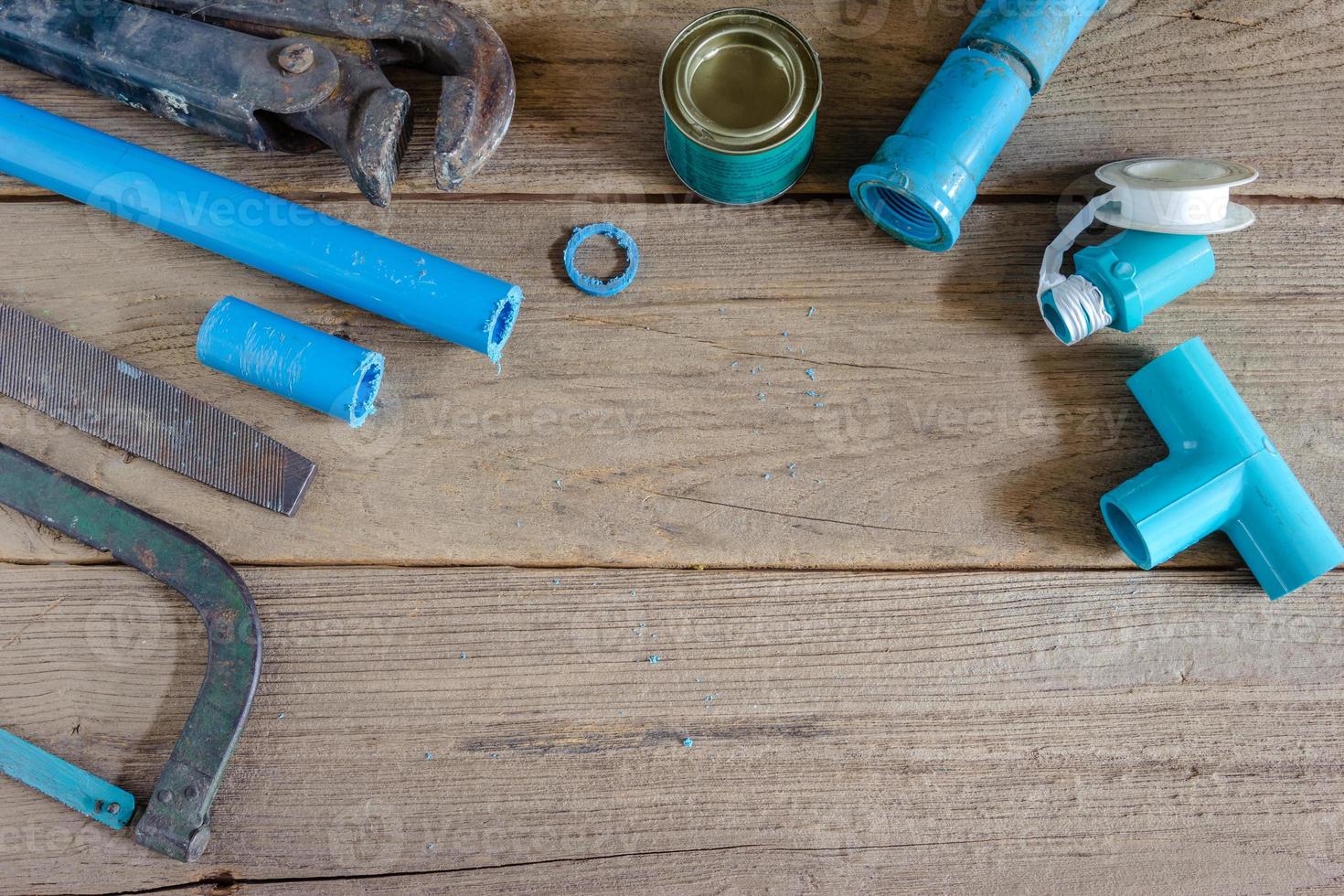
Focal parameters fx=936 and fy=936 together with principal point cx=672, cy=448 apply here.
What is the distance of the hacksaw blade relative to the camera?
2.87 ft

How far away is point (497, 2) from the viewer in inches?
37.2

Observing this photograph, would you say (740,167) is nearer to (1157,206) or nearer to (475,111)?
(475,111)

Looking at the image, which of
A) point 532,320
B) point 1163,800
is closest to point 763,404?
point 532,320

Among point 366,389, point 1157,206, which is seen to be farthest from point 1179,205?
point 366,389

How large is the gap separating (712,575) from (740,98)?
1.44 feet

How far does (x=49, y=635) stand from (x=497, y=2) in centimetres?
75

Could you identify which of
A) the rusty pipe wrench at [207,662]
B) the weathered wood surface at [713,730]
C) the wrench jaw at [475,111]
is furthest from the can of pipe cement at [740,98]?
the rusty pipe wrench at [207,662]

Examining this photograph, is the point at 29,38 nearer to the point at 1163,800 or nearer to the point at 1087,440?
the point at 1087,440

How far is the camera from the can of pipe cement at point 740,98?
798mm

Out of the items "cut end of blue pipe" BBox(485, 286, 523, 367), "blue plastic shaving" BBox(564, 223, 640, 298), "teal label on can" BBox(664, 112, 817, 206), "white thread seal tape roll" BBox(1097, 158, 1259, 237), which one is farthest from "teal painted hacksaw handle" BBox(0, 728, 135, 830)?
"white thread seal tape roll" BBox(1097, 158, 1259, 237)

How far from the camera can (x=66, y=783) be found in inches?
33.3

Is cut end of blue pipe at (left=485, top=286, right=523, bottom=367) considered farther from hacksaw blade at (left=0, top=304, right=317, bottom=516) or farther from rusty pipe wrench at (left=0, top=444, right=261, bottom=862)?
rusty pipe wrench at (left=0, top=444, right=261, bottom=862)

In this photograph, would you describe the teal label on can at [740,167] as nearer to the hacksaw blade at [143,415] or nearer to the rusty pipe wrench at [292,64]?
the rusty pipe wrench at [292,64]

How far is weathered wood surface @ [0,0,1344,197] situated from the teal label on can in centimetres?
4
